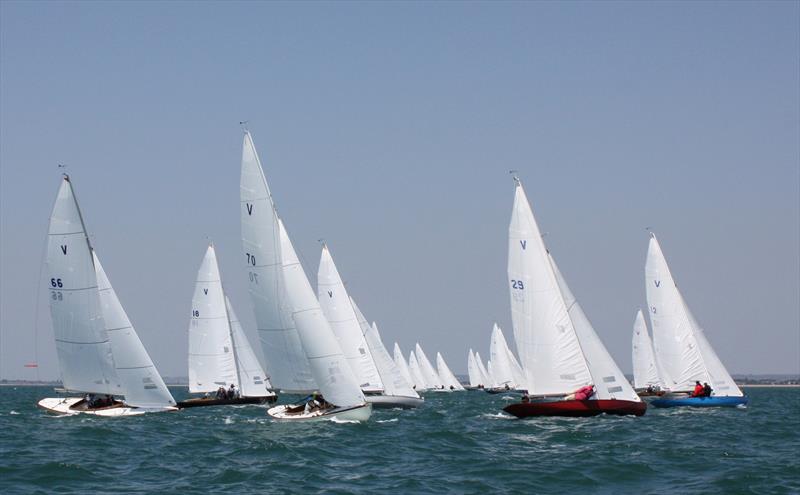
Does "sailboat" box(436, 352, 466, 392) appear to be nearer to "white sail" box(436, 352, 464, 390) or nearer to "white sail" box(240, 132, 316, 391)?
"white sail" box(436, 352, 464, 390)

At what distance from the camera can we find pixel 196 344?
62.4 m

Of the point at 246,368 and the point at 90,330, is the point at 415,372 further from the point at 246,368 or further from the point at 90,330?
the point at 90,330

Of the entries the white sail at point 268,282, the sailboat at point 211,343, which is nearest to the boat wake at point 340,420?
the white sail at point 268,282

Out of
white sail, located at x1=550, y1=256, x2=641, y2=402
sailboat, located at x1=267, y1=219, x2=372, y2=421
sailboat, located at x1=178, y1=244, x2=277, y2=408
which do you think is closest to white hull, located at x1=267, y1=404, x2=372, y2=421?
sailboat, located at x1=267, y1=219, x2=372, y2=421

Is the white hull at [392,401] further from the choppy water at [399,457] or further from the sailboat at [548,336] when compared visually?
the sailboat at [548,336]

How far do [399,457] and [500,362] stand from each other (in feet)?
310

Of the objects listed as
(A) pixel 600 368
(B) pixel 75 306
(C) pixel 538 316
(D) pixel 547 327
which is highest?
(B) pixel 75 306

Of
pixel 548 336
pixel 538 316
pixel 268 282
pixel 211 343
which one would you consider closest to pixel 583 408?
pixel 548 336

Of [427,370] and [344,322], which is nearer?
[344,322]

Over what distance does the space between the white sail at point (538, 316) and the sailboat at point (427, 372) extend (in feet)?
288

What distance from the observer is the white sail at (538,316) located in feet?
135

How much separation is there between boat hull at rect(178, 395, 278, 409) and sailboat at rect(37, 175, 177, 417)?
48.1 ft

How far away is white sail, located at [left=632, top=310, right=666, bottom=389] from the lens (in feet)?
267

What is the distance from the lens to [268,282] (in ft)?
128
